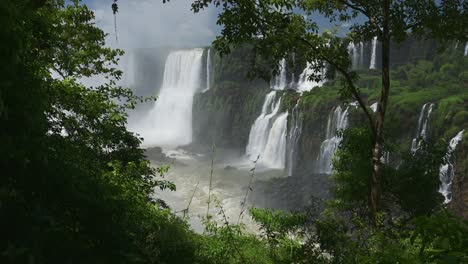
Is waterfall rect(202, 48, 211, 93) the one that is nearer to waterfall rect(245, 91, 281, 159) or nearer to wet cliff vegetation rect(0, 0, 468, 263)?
waterfall rect(245, 91, 281, 159)

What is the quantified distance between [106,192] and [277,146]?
36.6 meters

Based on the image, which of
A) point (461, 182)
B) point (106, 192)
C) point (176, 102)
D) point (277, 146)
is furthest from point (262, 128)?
point (106, 192)

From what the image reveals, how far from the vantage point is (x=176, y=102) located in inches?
2537

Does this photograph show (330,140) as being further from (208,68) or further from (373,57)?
(208,68)

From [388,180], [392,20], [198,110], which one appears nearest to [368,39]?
[392,20]

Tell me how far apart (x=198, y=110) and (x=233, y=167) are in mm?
20555

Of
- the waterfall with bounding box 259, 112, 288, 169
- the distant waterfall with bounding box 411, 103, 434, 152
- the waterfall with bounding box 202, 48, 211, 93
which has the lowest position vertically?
the waterfall with bounding box 259, 112, 288, 169


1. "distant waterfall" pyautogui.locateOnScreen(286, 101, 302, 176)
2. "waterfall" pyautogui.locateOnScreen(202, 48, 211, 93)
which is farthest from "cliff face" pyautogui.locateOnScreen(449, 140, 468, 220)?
"waterfall" pyautogui.locateOnScreen(202, 48, 211, 93)

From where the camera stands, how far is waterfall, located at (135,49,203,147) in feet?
198

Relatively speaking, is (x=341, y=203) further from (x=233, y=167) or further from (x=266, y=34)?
(x=233, y=167)

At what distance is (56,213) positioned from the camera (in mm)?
2348

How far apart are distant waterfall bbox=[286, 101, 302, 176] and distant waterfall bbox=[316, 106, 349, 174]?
3592mm

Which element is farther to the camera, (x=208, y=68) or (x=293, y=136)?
(x=208, y=68)

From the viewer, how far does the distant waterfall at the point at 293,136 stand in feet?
124
